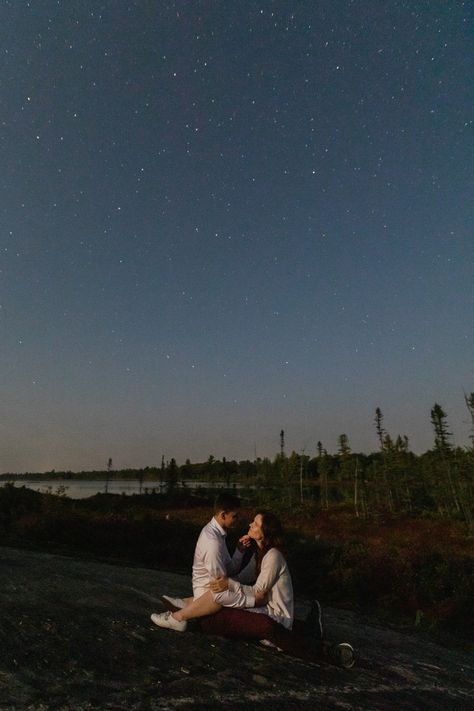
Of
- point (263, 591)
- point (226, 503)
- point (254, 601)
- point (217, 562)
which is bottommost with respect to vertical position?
point (254, 601)

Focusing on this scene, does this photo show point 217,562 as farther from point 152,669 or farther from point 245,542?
point 152,669

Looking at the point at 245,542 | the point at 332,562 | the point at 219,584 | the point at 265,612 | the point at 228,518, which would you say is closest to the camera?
the point at 219,584

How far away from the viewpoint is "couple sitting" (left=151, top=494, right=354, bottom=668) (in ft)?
16.4

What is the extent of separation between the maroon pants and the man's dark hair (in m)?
1.10

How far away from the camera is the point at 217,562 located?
16.8ft

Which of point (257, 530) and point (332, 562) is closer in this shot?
point (257, 530)

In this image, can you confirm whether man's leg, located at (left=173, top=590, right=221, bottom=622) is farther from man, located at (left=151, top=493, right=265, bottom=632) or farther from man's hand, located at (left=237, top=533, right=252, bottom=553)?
man's hand, located at (left=237, top=533, right=252, bottom=553)

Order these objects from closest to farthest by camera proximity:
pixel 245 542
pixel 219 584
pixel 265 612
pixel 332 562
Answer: pixel 219 584 < pixel 265 612 < pixel 245 542 < pixel 332 562

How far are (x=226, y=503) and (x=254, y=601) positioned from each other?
1111 mm

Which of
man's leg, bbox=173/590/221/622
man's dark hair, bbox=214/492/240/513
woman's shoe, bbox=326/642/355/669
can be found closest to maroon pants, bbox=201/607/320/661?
man's leg, bbox=173/590/221/622

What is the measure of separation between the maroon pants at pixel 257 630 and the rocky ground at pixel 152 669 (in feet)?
0.36

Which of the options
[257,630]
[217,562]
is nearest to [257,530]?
[217,562]

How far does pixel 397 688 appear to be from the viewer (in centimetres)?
Result: 479

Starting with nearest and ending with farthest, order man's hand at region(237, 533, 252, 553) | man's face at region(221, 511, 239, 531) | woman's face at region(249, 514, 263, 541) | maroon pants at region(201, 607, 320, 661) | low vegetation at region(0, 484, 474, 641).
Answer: maroon pants at region(201, 607, 320, 661) → woman's face at region(249, 514, 263, 541) → man's face at region(221, 511, 239, 531) → man's hand at region(237, 533, 252, 553) → low vegetation at region(0, 484, 474, 641)
